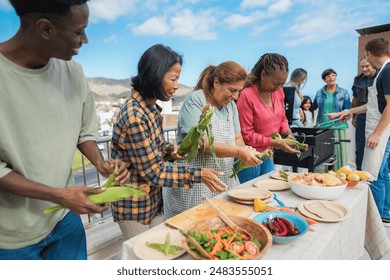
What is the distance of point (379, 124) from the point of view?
8.41 ft

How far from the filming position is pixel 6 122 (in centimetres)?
86

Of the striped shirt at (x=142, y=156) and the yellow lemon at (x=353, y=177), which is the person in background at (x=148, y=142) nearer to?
the striped shirt at (x=142, y=156)

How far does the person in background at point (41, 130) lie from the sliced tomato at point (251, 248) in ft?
1.60

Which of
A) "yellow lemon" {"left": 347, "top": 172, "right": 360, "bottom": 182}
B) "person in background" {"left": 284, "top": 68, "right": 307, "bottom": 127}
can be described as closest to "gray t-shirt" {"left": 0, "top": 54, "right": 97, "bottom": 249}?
"yellow lemon" {"left": 347, "top": 172, "right": 360, "bottom": 182}

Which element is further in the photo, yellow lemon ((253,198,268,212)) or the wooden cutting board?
yellow lemon ((253,198,268,212))

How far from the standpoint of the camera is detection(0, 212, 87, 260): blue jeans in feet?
3.16

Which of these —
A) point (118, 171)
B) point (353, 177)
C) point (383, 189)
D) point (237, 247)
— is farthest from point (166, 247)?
point (383, 189)

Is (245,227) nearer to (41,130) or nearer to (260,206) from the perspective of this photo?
A: (260,206)

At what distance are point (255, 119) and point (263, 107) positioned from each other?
111 mm

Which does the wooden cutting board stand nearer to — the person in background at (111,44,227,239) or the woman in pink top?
the person in background at (111,44,227,239)

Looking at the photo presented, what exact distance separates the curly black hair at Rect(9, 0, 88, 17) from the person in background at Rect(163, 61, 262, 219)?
93 centimetres

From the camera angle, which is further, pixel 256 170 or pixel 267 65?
pixel 256 170
